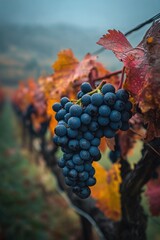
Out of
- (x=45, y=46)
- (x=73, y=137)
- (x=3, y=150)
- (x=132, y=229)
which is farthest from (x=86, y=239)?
(x=45, y=46)

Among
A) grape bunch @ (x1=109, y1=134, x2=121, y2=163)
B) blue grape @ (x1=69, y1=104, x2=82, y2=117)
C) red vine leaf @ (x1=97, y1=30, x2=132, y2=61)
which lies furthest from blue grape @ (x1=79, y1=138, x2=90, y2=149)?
grape bunch @ (x1=109, y1=134, x2=121, y2=163)

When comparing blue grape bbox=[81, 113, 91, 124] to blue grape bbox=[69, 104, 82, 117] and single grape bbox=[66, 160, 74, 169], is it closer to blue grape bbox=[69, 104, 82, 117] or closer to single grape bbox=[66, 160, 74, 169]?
blue grape bbox=[69, 104, 82, 117]

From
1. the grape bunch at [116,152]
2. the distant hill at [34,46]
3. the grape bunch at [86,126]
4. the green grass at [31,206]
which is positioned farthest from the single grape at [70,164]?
the distant hill at [34,46]

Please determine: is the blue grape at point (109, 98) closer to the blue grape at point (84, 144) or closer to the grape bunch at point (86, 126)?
the grape bunch at point (86, 126)

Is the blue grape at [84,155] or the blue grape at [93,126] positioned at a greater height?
the blue grape at [93,126]

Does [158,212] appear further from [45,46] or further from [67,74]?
[45,46]

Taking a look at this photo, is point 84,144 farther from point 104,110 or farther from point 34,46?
point 34,46
